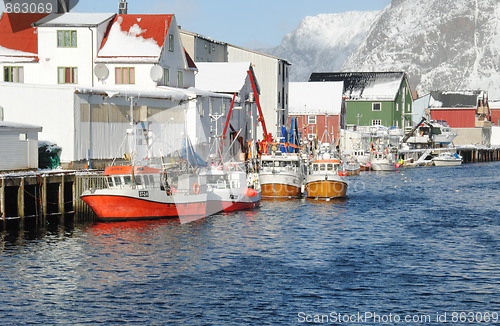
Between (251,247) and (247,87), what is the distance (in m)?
49.9

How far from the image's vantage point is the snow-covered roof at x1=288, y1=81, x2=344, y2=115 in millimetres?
122938

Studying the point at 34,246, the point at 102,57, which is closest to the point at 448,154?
the point at 102,57

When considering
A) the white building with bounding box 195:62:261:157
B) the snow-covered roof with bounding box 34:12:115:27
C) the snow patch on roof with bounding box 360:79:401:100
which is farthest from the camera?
the snow patch on roof with bounding box 360:79:401:100

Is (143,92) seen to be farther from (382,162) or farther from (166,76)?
(382,162)

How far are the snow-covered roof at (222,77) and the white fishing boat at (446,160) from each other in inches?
2187

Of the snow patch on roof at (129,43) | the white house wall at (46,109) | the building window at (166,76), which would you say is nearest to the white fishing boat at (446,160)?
the building window at (166,76)

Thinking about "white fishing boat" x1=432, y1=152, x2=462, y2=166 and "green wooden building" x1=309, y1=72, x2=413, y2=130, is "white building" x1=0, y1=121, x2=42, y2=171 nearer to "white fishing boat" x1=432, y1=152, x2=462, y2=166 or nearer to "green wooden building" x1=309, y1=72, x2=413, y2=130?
"green wooden building" x1=309, y1=72, x2=413, y2=130

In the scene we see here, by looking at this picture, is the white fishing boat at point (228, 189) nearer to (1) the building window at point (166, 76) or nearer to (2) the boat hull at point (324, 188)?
(2) the boat hull at point (324, 188)

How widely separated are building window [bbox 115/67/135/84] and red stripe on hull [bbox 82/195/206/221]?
22.5 m

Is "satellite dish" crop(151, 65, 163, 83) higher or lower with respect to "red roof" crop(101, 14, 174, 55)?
lower

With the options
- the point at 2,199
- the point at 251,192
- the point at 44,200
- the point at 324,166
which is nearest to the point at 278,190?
the point at 324,166

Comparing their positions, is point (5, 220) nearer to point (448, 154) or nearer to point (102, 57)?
point (102, 57)

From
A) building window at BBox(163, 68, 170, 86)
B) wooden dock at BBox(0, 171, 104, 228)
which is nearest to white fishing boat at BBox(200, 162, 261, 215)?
wooden dock at BBox(0, 171, 104, 228)

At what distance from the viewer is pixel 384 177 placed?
332 ft
